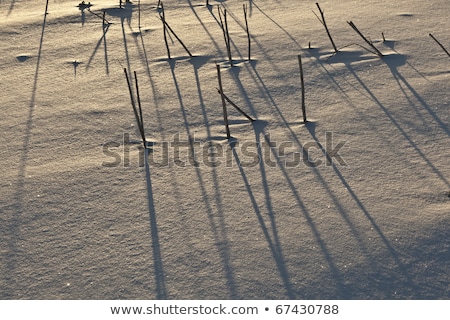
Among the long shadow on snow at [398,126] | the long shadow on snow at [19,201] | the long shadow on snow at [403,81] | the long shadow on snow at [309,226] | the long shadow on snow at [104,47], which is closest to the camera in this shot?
the long shadow on snow at [309,226]

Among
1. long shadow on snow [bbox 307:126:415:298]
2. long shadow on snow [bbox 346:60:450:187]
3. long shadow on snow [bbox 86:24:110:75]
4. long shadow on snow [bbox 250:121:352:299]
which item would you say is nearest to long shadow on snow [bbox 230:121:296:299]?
long shadow on snow [bbox 250:121:352:299]

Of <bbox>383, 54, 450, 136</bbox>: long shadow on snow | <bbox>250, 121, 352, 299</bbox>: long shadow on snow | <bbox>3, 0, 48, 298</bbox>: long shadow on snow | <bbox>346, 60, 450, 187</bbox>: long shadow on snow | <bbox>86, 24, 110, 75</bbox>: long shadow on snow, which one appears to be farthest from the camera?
<bbox>86, 24, 110, 75</bbox>: long shadow on snow

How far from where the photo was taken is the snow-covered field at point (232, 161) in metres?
1.47

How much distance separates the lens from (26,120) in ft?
6.92

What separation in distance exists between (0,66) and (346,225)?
1.61 meters

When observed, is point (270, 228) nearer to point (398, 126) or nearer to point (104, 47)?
point (398, 126)

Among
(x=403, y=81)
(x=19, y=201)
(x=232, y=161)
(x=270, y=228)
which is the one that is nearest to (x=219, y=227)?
(x=270, y=228)

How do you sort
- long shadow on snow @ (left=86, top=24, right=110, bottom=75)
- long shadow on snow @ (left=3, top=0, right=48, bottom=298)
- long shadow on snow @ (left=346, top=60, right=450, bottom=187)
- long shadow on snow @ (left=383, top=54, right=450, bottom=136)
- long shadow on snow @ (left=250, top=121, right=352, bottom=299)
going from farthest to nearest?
1. long shadow on snow @ (left=86, top=24, right=110, bottom=75)
2. long shadow on snow @ (left=383, top=54, right=450, bottom=136)
3. long shadow on snow @ (left=346, top=60, right=450, bottom=187)
4. long shadow on snow @ (left=3, top=0, right=48, bottom=298)
5. long shadow on snow @ (left=250, top=121, right=352, bottom=299)

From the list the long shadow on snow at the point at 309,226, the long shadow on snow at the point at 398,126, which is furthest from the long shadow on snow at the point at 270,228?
the long shadow on snow at the point at 398,126

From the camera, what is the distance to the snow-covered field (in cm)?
147

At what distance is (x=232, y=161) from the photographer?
184 centimetres

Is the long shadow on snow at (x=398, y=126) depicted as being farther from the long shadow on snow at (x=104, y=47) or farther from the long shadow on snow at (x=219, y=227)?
the long shadow on snow at (x=104, y=47)

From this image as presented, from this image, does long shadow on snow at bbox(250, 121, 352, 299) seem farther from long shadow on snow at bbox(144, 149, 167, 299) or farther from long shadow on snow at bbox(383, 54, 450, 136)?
long shadow on snow at bbox(383, 54, 450, 136)
